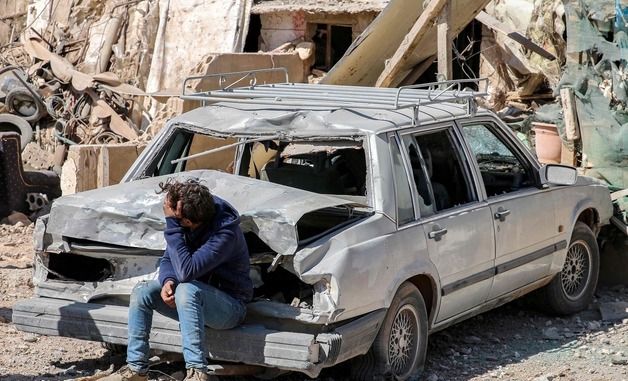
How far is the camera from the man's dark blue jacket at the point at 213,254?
6.05 meters

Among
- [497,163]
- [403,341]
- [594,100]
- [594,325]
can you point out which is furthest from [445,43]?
[403,341]

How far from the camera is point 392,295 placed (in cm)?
638

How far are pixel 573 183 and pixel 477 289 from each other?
1.18 meters

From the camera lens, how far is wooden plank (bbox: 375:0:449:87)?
1088 cm

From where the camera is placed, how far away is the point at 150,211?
639 cm

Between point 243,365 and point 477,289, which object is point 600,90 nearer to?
point 477,289

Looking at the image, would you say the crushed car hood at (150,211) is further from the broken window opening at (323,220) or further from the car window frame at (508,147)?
the car window frame at (508,147)

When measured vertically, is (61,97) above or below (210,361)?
above

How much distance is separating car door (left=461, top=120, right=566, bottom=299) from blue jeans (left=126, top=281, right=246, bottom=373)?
2.15 metres

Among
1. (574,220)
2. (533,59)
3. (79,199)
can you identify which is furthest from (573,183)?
(533,59)

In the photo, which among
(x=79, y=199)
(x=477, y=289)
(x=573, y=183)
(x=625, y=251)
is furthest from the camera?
(x=625, y=251)

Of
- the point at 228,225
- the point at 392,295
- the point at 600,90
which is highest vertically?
the point at 600,90

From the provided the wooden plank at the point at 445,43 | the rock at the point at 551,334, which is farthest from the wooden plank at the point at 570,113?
the rock at the point at 551,334

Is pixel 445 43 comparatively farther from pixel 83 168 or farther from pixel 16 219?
pixel 16 219
